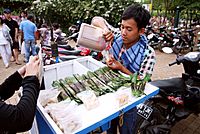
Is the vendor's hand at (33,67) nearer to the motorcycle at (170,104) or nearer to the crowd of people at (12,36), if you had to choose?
the motorcycle at (170,104)

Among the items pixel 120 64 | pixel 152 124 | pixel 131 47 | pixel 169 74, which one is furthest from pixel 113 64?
pixel 169 74

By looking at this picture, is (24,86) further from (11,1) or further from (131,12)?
(11,1)

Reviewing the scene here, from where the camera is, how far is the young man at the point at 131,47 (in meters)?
1.44

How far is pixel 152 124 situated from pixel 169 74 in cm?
314

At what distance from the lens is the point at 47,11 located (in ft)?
33.6

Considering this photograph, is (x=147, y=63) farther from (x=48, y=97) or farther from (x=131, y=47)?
(x=48, y=97)

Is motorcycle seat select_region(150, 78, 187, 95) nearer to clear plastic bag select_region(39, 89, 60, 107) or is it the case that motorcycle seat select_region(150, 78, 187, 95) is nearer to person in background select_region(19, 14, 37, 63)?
clear plastic bag select_region(39, 89, 60, 107)

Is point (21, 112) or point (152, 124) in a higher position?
point (21, 112)

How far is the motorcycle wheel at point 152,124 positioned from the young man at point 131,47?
0.55 metres

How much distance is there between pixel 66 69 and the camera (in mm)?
1624

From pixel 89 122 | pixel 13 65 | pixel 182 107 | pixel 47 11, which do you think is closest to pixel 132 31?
pixel 89 122

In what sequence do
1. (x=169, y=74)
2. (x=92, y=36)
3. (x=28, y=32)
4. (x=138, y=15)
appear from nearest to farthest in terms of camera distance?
(x=138, y=15)
(x=92, y=36)
(x=169, y=74)
(x=28, y=32)

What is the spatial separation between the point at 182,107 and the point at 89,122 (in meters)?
1.78

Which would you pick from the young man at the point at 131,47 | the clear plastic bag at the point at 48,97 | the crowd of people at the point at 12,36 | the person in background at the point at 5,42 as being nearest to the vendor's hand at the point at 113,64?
the young man at the point at 131,47
